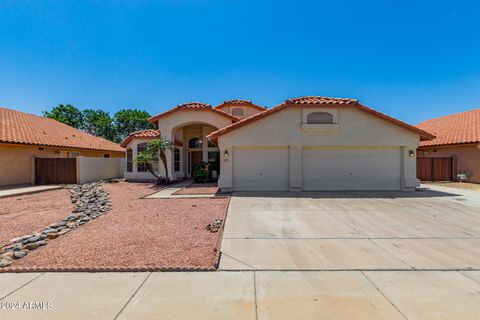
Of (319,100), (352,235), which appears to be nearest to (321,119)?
(319,100)

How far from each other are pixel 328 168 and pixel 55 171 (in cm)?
1840

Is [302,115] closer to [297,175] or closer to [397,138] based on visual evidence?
[297,175]

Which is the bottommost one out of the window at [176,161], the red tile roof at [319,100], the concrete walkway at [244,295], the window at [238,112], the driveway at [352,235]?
the concrete walkway at [244,295]

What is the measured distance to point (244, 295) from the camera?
3381mm

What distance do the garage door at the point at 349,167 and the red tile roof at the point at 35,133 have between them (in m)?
18.7

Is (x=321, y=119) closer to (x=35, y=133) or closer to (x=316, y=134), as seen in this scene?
(x=316, y=134)

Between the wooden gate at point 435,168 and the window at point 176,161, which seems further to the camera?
the window at point 176,161

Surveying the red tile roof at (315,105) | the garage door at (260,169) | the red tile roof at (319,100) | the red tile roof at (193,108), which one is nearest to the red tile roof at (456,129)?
the red tile roof at (315,105)

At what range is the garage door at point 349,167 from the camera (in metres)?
12.8

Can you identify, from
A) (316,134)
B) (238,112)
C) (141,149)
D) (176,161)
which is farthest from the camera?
(238,112)

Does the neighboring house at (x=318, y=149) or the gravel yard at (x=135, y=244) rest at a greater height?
the neighboring house at (x=318, y=149)

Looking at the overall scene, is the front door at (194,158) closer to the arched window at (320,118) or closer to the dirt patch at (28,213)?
the dirt patch at (28,213)

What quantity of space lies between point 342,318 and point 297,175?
391 inches

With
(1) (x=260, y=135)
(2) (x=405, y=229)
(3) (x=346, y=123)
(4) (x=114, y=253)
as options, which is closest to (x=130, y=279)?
(4) (x=114, y=253)
